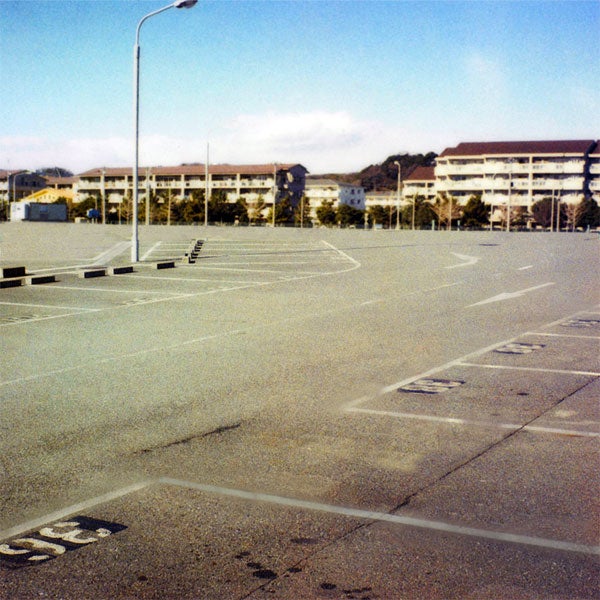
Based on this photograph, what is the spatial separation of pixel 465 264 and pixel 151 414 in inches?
869

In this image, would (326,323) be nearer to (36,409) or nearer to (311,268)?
(36,409)

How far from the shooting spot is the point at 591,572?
384 cm

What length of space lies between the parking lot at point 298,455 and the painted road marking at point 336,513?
2 centimetres

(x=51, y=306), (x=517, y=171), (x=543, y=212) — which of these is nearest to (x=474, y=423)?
(x=51, y=306)

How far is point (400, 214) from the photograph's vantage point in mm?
109750

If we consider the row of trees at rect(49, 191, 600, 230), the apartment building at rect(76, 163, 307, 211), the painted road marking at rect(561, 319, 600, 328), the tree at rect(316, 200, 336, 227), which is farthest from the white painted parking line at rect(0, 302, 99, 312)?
the apartment building at rect(76, 163, 307, 211)

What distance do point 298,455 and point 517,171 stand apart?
399 feet

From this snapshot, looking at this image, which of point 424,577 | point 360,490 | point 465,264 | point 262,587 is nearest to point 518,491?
point 360,490

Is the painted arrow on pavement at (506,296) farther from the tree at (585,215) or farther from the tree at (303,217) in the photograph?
the tree at (585,215)

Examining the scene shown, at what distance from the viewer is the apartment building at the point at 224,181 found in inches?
5153

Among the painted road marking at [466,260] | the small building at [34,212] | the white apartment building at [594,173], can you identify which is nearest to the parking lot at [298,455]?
the painted road marking at [466,260]

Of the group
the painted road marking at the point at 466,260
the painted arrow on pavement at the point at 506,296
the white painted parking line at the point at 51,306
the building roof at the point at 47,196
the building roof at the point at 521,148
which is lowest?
the painted arrow on pavement at the point at 506,296

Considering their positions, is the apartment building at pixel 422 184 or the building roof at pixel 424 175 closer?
the apartment building at pixel 422 184

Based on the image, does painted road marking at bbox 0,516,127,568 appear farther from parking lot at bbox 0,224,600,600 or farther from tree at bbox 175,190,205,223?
tree at bbox 175,190,205,223
